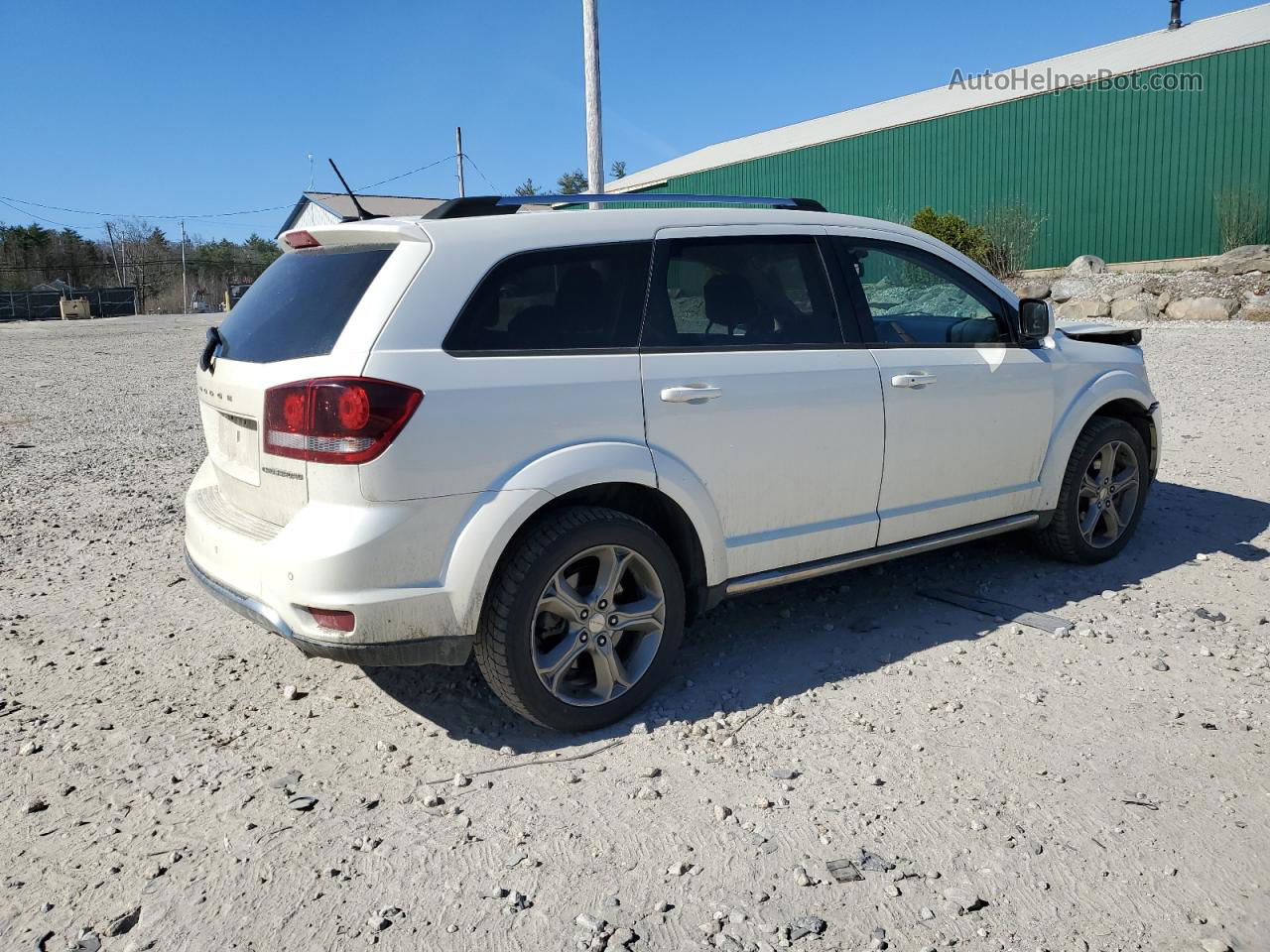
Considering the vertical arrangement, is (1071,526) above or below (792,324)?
below

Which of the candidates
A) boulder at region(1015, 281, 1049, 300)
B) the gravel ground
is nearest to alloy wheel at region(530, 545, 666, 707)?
the gravel ground

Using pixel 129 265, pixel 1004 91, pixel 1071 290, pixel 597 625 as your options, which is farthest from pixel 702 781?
pixel 129 265

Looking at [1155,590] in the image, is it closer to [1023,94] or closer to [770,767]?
[770,767]

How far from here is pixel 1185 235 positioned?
21.0 m

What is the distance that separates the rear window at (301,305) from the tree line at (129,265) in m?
58.3

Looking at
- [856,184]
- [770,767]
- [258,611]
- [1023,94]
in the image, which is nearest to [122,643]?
[258,611]

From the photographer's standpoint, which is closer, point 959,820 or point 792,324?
point 959,820

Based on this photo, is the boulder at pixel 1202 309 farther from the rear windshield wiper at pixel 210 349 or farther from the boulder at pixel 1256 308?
the rear windshield wiper at pixel 210 349

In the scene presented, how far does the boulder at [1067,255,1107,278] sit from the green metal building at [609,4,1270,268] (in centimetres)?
172

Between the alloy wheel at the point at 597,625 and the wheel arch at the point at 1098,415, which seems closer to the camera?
the alloy wheel at the point at 597,625

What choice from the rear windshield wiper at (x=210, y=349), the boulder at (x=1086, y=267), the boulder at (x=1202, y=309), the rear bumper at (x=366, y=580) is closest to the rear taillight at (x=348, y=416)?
the rear bumper at (x=366, y=580)

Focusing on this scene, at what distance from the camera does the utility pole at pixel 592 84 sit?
1213cm

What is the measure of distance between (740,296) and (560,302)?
858mm

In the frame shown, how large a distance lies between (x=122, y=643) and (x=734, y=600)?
2.82m
